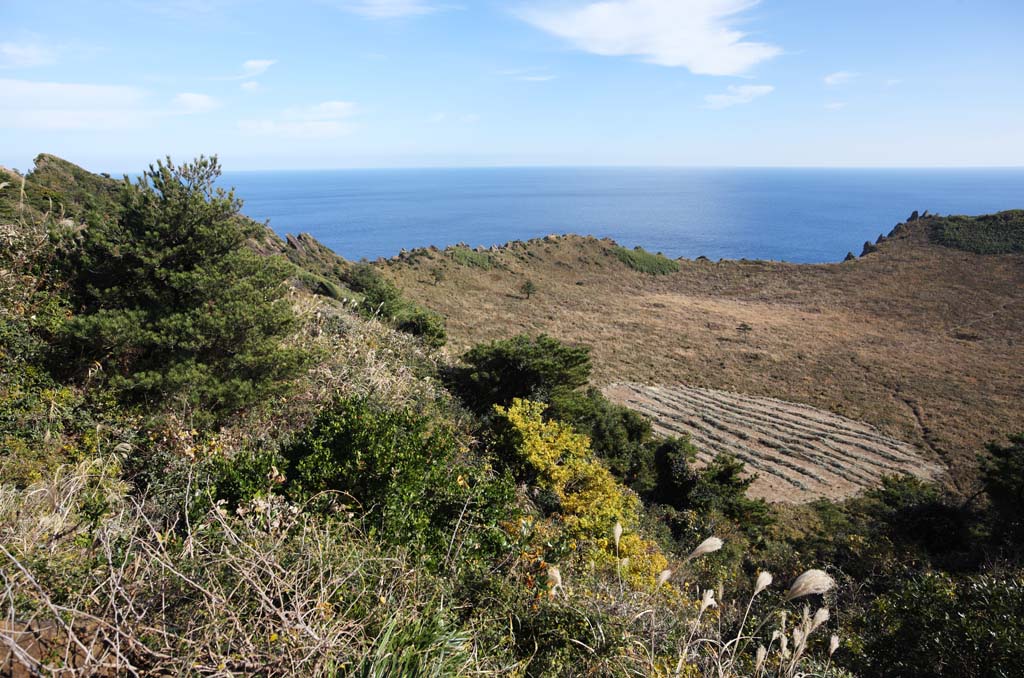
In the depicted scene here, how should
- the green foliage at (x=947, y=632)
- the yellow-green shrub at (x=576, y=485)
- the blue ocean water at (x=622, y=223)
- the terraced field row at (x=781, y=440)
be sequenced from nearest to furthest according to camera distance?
the green foliage at (x=947, y=632) → the yellow-green shrub at (x=576, y=485) → the terraced field row at (x=781, y=440) → the blue ocean water at (x=622, y=223)

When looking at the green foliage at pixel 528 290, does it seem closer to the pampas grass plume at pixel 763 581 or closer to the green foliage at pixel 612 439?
the green foliage at pixel 612 439

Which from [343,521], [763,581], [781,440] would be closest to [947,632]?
[763,581]

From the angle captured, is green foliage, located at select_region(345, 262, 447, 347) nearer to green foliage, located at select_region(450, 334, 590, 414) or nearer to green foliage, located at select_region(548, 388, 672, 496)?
green foliage, located at select_region(450, 334, 590, 414)

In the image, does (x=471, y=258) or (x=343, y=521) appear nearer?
(x=343, y=521)

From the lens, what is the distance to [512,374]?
58.6 feet

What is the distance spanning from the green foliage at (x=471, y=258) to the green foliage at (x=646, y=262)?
1918 centimetres

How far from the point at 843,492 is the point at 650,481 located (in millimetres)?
10295

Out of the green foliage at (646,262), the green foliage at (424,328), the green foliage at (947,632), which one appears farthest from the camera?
the green foliage at (646,262)

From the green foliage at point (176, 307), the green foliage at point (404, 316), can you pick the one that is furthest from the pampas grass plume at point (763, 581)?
the green foliage at point (404, 316)

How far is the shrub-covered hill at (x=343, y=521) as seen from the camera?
315cm

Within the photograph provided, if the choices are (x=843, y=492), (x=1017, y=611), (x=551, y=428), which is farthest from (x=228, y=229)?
(x=843, y=492)

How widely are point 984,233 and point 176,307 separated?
85.2 meters

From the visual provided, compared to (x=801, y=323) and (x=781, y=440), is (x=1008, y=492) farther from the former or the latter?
(x=801, y=323)

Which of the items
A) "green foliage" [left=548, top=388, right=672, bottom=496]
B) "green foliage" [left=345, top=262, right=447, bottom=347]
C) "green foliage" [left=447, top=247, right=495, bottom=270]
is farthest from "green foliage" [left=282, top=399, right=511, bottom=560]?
"green foliage" [left=447, top=247, right=495, bottom=270]
